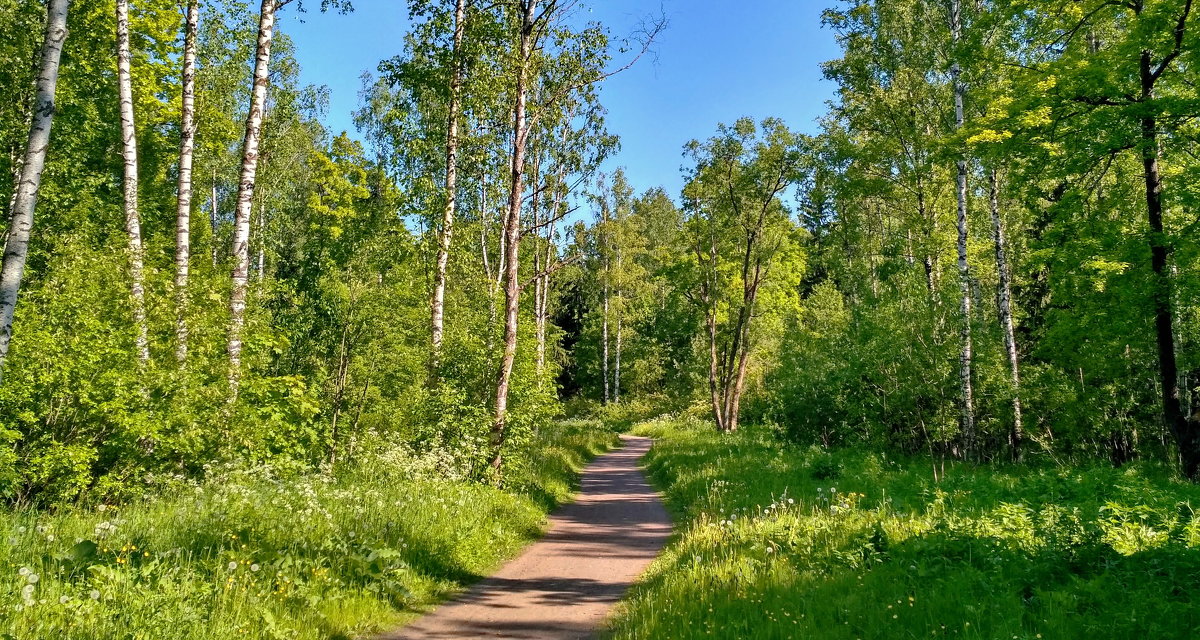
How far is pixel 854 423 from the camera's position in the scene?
21250mm

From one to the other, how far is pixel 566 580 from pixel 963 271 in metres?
15.0

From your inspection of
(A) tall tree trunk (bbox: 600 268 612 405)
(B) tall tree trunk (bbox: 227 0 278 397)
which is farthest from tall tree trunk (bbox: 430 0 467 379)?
(A) tall tree trunk (bbox: 600 268 612 405)

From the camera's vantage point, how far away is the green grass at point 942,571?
4328mm

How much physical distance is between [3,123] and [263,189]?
9116 mm

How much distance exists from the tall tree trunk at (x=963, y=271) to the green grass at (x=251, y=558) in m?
13.3

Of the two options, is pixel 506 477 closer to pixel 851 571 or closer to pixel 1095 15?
pixel 851 571

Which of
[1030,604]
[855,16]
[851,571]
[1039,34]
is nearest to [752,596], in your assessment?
[851,571]

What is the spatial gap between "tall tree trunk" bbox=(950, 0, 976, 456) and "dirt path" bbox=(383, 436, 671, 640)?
9619 millimetres

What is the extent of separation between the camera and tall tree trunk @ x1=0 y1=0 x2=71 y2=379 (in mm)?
5574

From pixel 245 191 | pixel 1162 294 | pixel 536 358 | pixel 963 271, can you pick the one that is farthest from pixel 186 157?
pixel 963 271

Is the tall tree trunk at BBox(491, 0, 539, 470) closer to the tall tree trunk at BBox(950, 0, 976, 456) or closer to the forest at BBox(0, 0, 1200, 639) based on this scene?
the forest at BBox(0, 0, 1200, 639)

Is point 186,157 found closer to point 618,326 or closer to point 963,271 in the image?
point 963,271

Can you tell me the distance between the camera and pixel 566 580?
7547 mm

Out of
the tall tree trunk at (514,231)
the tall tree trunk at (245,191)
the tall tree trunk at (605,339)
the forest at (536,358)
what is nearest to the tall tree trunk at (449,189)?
the forest at (536,358)
